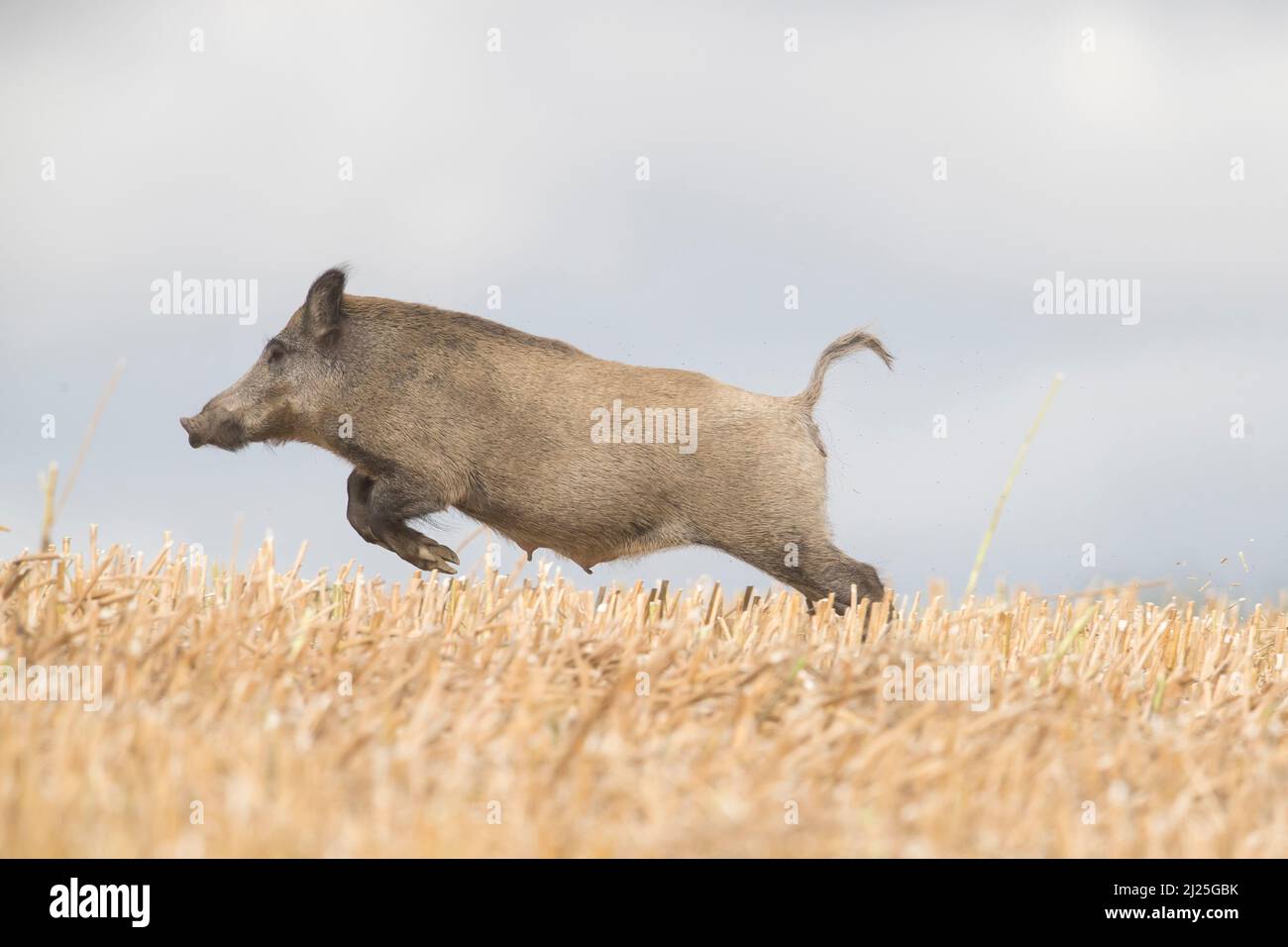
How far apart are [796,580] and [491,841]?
16.3 ft

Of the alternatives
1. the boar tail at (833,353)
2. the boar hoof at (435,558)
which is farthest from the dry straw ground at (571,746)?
the boar tail at (833,353)

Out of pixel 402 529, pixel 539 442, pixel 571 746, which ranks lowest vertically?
pixel 571 746

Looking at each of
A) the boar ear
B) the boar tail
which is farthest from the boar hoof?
the boar tail

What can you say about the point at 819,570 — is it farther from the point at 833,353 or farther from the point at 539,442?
the point at 539,442

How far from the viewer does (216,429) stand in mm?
7691

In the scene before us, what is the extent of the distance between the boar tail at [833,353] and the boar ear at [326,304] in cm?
268

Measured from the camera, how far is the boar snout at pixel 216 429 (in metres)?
7.66

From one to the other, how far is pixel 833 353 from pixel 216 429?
366 cm

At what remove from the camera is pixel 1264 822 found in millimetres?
3254

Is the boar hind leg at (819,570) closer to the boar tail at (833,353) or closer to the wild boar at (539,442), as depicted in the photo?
the wild boar at (539,442)

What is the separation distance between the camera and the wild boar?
23.2ft

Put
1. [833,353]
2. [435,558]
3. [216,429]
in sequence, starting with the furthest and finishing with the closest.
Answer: [833,353] < [216,429] < [435,558]

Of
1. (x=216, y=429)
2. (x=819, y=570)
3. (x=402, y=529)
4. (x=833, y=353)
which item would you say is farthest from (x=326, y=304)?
(x=819, y=570)
